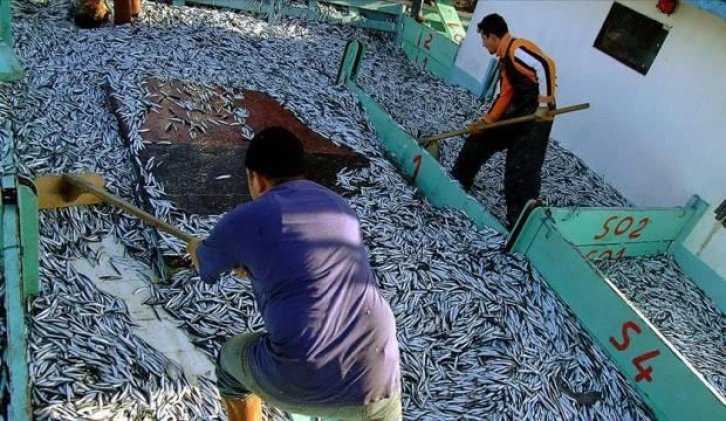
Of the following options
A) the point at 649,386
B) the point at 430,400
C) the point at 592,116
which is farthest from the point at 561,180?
the point at 430,400

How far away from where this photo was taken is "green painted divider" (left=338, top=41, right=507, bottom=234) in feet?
17.0

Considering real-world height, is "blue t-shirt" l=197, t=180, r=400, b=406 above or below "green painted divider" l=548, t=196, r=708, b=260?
above

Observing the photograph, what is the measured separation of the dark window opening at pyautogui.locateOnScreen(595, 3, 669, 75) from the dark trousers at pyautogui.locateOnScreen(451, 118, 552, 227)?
2659 mm

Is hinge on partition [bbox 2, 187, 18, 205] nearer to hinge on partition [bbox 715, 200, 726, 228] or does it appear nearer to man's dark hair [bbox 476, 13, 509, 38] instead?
man's dark hair [bbox 476, 13, 509, 38]

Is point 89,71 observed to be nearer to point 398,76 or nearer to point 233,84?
point 233,84

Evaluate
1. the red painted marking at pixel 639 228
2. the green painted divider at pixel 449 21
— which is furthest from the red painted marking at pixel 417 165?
the green painted divider at pixel 449 21

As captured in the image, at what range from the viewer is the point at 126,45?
24.2 feet

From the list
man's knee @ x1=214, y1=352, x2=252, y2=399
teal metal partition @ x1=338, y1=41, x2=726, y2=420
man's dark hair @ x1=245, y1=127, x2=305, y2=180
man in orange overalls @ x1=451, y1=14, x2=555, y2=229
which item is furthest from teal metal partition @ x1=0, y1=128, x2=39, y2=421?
man in orange overalls @ x1=451, y1=14, x2=555, y2=229

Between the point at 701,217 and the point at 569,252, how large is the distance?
284cm

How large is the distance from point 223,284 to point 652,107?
5765mm

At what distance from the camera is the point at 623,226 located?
5.45m

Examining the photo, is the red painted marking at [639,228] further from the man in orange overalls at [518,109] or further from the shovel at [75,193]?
the shovel at [75,193]

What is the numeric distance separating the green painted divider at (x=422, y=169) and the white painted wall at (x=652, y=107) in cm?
274

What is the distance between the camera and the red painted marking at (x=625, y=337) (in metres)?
3.73
